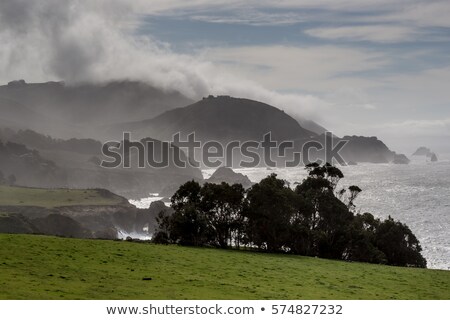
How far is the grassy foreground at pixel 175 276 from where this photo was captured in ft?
130

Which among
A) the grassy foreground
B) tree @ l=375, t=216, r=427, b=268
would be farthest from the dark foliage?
the grassy foreground

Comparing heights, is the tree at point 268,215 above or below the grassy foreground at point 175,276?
above

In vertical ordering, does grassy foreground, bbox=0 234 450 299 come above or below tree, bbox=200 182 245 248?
below

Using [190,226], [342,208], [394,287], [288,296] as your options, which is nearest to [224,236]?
[190,226]

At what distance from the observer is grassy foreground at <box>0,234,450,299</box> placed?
130ft

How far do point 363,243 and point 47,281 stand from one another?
63910mm

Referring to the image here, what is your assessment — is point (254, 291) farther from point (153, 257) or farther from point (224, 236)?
point (224, 236)

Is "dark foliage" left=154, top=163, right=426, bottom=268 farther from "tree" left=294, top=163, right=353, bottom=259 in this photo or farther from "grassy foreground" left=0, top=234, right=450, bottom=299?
"grassy foreground" left=0, top=234, right=450, bottom=299

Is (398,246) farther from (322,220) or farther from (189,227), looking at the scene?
(189,227)

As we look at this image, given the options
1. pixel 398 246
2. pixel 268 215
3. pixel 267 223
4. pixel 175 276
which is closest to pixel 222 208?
pixel 268 215

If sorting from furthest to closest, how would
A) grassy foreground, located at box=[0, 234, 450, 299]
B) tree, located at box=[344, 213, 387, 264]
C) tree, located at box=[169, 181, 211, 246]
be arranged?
tree, located at box=[344, 213, 387, 264]
tree, located at box=[169, 181, 211, 246]
grassy foreground, located at box=[0, 234, 450, 299]

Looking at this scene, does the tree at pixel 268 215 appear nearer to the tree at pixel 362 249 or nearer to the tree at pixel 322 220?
the tree at pixel 322 220

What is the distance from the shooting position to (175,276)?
4809 centimetres

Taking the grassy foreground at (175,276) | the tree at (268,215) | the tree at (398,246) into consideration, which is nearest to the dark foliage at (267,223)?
the tree at (268,215)
